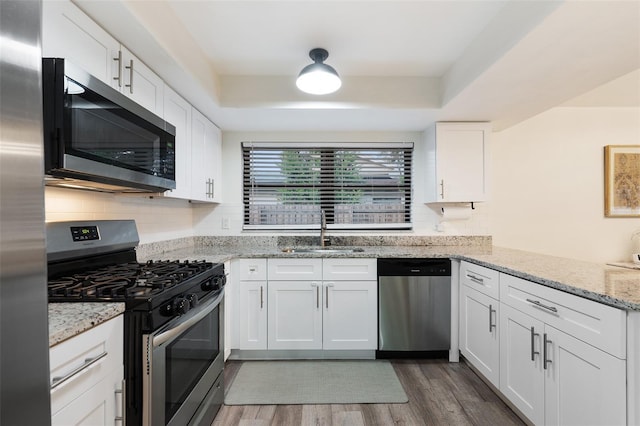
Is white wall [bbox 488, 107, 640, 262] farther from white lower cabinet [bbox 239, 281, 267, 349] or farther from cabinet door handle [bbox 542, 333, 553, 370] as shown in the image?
white lower cabinet [bbox 239, 281, 267, 349]

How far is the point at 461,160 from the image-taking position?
271cm

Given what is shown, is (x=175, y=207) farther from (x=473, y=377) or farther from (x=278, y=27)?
(x=473, y=377)

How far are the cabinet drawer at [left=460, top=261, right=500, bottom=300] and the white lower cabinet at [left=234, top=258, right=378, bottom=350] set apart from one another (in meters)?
0.70

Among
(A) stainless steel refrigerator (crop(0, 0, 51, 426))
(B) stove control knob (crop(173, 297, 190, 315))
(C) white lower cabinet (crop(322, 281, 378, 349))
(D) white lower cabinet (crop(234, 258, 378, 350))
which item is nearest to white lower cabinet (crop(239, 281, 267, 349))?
(D) white lower cabinet (crop(234, 258, 378, 350))

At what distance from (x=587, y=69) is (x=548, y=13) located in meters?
0.75

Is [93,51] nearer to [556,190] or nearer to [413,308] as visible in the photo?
[413,308]

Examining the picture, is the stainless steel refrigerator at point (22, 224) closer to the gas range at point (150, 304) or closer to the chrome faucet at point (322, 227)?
the gas range at point (150, 304)

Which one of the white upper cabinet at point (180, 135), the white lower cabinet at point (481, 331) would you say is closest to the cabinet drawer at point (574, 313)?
the white lower cabinet at point (481, 331)

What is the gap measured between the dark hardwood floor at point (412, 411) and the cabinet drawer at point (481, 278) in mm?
690

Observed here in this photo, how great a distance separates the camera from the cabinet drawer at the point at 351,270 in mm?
2469

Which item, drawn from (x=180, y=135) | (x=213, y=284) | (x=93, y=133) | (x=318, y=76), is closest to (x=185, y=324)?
(x=213, y=284)

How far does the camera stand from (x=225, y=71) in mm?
2328

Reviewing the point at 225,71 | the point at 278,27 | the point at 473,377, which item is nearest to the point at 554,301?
the point at 473,377

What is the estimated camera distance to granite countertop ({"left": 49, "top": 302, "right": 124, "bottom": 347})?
0.82 meters
